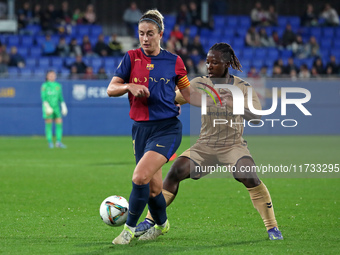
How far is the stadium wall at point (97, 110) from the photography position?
22391 millimetres

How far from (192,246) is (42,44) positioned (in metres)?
20.5

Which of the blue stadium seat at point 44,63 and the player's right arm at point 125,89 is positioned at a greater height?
the player's right arm at point 125,89

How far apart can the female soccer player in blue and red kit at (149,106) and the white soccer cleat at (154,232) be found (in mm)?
339

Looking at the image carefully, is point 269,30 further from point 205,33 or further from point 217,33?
point 205,33

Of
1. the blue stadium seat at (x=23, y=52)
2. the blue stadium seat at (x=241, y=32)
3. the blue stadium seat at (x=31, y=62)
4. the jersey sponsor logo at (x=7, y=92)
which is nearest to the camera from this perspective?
the jersey sponsor logo at (x=7, y=92)

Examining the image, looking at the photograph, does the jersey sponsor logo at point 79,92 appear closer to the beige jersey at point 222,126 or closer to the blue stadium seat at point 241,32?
the blue stadium seat at point 241,32

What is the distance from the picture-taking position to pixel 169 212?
776 centimetres

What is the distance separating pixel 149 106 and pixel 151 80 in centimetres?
23

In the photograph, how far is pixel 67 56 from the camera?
24.3 metres

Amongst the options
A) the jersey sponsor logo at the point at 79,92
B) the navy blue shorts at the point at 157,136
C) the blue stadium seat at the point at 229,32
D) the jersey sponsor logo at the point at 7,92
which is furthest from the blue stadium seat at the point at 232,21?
the navy blue shorts at the point at 157,136

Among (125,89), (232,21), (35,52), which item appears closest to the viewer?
(125,89)

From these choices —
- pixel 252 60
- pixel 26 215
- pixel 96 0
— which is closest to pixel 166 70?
pixel 26 215

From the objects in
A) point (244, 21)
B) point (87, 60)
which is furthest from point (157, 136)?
point (244, 21)

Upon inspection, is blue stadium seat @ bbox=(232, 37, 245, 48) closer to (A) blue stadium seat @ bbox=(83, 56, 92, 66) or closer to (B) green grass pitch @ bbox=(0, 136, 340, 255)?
(A) blue stadium seat @ bbox=(83, 56, 92, 66)
